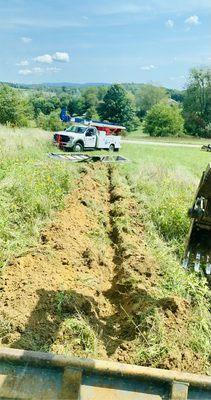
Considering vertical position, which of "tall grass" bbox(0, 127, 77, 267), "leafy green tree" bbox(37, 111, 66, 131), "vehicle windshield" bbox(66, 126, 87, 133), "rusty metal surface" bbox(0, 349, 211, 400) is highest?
"rusty metal surface" bbox(0, 349, 211, 400)

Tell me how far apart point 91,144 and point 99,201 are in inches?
525

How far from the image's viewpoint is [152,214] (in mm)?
11180

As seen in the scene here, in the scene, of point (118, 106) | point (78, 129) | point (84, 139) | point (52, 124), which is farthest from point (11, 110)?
point (118, 106)

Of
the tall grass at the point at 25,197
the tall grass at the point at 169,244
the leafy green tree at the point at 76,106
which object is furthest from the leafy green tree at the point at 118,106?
the tall grass at the point at 25,197

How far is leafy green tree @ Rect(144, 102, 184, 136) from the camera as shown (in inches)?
2334

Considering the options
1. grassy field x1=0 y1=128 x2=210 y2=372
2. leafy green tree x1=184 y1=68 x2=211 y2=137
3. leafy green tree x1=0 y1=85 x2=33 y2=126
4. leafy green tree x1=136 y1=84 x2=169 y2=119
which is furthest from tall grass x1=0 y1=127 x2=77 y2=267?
leafy green tree x1=136 y1=84 x2=169 y2=119

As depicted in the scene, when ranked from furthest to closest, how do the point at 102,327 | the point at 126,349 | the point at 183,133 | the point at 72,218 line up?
the point at 183,133, the point at 72,218, the point at 102,327, the point at 126,349

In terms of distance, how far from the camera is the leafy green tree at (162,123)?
59.3 meters

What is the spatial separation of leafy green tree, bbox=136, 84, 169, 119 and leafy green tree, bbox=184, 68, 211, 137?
2978 cm

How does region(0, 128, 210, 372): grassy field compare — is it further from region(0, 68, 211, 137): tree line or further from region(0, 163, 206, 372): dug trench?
region(0, 68, 211, 137): tree line

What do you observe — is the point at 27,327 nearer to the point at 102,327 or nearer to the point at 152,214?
the point at 102,327

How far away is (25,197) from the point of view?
400 inches

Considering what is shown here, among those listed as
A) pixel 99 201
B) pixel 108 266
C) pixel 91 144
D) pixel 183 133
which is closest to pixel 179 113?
pixel 183 133

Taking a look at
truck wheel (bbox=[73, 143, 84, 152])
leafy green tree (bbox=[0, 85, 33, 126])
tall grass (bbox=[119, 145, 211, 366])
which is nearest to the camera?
tall grass (bbox=[119, 145, 211, 366])
